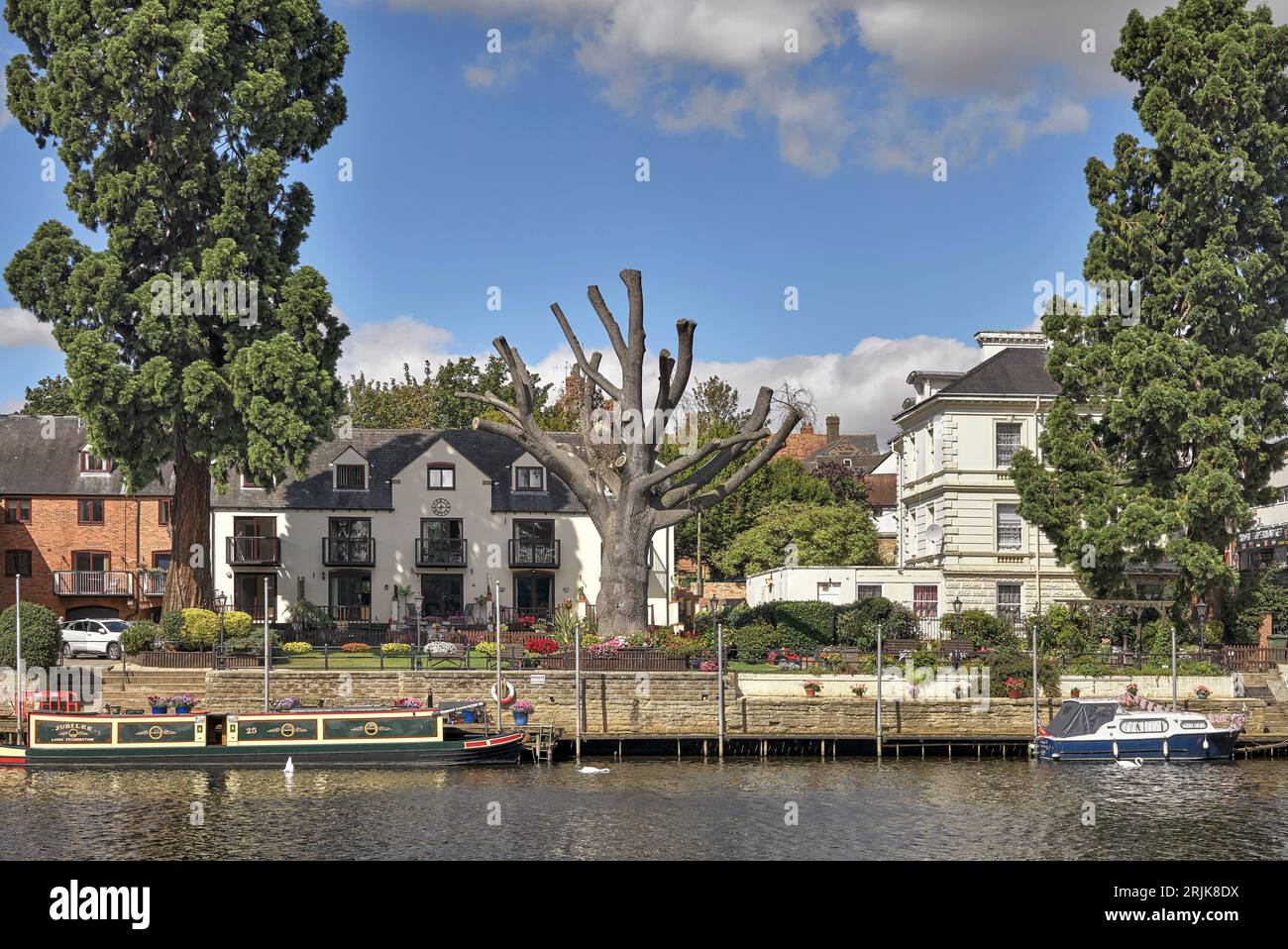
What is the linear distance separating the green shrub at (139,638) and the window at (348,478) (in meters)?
18.5

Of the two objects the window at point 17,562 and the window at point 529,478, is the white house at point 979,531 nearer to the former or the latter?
the window at point 529,478

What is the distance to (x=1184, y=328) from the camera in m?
52.1

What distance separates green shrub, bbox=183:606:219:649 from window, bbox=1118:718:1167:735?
31044 millimetres

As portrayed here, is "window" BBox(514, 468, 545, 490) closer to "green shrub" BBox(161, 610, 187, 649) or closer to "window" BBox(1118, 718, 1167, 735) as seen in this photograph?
"green shrub" BBox(161, 610, 187, 649)

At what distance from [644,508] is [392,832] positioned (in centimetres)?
2327

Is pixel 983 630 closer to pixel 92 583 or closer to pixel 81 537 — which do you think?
pixel 92 583

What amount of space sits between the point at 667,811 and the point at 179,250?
33.1m

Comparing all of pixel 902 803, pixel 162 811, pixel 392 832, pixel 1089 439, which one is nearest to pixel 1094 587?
pixel 1089 439

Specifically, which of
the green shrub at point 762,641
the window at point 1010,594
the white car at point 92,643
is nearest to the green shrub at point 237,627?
the white car at point 92,643

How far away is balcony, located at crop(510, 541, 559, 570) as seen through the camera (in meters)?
67.2

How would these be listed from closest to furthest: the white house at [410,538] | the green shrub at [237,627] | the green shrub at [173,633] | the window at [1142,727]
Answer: the window at [1142,727]
the green shrub at [173,633]
the green shrub at [237,627]
the white house at [410,538]

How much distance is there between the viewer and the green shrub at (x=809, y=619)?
5128 centimetres

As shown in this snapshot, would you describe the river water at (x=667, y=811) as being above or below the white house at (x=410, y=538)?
below

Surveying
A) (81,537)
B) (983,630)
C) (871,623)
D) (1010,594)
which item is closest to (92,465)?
(81,537)
